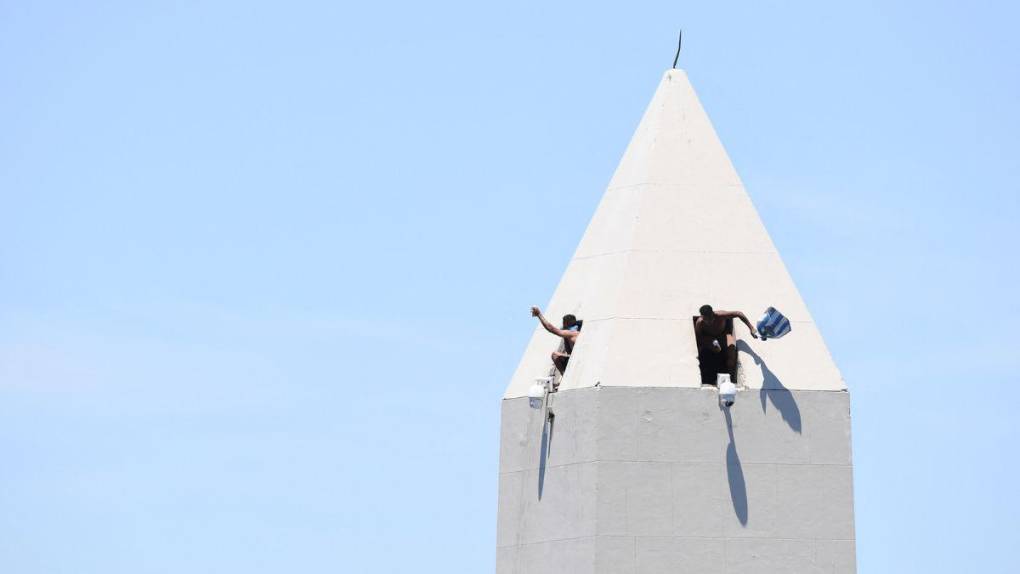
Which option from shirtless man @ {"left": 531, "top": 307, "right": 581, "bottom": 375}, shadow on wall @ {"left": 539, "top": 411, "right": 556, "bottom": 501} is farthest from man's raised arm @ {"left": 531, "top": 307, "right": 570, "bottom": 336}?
shadow on wall @ {"left": 539, "top": 411, "right": 556, "bottom": 501}

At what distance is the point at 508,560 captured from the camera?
130 feet

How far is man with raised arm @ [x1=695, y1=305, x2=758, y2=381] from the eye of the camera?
126ft

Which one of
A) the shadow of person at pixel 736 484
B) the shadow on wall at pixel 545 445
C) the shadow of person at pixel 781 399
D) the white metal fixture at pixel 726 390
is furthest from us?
the shadow on wall at pixel 545 445

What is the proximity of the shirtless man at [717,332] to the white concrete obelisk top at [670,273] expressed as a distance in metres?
0.18

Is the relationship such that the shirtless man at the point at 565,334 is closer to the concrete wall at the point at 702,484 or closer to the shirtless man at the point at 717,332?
the concrete wall at the point at 702,484

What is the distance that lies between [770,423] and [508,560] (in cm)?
496

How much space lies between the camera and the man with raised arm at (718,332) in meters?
38.5

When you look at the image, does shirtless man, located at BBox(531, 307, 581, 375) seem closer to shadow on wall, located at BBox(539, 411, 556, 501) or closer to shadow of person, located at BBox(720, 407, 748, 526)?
shadow on wall, located at BBox(539, 411, 556, 501)

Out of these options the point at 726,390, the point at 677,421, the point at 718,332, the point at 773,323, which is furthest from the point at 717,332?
the point at 677,421

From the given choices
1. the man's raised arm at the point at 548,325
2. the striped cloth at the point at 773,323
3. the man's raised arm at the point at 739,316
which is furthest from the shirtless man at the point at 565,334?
the striped cloth at the point at 773,323

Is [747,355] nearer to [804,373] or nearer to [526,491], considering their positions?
[804,373]

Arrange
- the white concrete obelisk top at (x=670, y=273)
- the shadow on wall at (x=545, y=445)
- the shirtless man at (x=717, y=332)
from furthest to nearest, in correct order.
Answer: the shadow on wall at (x=545, y=445)
the white concrete obelisk top at (x=670, y=273)
the shirtless man at (x=717, y=332)

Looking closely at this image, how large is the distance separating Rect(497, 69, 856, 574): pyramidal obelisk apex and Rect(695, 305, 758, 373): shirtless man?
0.68 ft

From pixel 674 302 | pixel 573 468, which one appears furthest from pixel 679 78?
pixel 573 468
